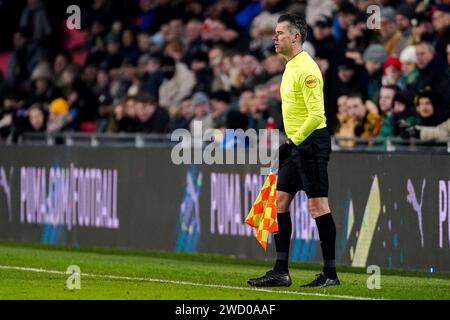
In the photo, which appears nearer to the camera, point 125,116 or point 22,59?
point 125,116

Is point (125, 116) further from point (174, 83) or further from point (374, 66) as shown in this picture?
point (374, 66)

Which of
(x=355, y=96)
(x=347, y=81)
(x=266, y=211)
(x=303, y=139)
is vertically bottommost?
(x=266, y=211)

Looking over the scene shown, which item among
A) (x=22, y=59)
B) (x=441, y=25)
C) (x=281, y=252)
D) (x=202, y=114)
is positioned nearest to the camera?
(x=281, y=252)

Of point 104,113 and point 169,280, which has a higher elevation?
point 104,113

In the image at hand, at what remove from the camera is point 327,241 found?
1231cm

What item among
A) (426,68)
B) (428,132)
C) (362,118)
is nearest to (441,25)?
(426,68)

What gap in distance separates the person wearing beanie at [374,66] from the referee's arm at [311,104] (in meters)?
5.51

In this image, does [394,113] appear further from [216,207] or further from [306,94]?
[306,94]

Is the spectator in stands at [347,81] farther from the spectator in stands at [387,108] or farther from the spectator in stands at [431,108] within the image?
the spectator in stands at [431,108]

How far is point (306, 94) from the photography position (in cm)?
1209

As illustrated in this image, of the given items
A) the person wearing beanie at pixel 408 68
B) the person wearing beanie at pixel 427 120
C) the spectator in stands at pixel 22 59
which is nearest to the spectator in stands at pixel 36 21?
the spectator in stands at pixel 22 59

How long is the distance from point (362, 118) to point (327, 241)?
4.74m

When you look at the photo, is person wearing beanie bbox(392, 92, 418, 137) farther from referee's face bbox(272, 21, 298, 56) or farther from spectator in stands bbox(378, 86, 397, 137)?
referee's face bbox(272, 21, 298, 56)
